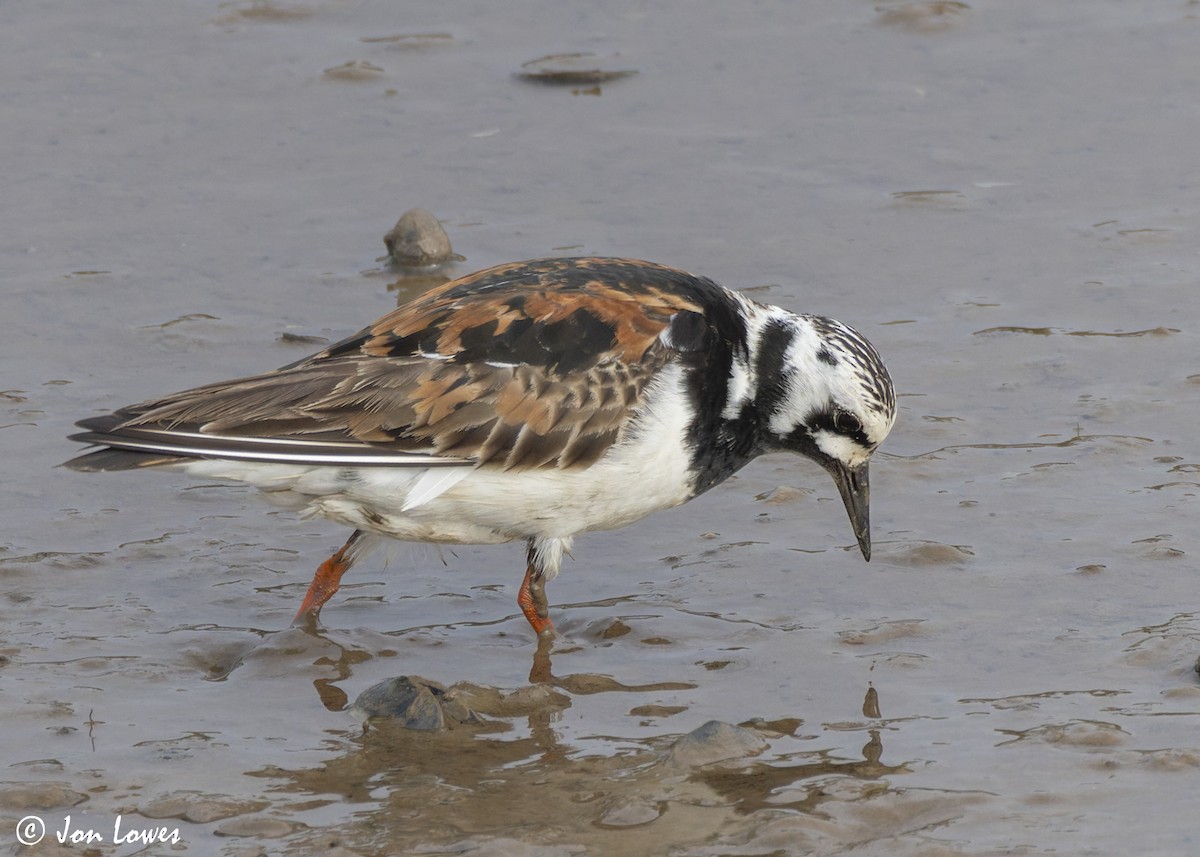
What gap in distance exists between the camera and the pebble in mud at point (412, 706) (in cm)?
590

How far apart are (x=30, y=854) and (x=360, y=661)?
1.67 meters

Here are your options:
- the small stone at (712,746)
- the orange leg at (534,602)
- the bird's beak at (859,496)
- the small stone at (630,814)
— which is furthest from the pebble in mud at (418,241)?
the small stone at (630,814)

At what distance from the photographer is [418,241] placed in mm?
9219

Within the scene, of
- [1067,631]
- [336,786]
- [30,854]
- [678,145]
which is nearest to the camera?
[30,854]

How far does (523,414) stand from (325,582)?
1.12 metres

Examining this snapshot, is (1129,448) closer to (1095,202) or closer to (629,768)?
(1095,202)

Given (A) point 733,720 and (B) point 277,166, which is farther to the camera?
(B) point 277,166

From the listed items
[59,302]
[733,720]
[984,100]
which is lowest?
[733,720]

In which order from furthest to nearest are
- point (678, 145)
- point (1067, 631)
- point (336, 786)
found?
point (678, 145)
point (1067, 631)
point (336, 786)

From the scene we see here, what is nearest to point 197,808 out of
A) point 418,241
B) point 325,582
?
point 325,582

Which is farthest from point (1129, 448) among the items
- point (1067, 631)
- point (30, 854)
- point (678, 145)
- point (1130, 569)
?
point (30, 854)

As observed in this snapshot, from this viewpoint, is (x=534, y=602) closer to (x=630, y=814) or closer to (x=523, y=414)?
(x=523, y=414)

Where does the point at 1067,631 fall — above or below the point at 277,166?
below

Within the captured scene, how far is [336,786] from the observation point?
557 centimetres
